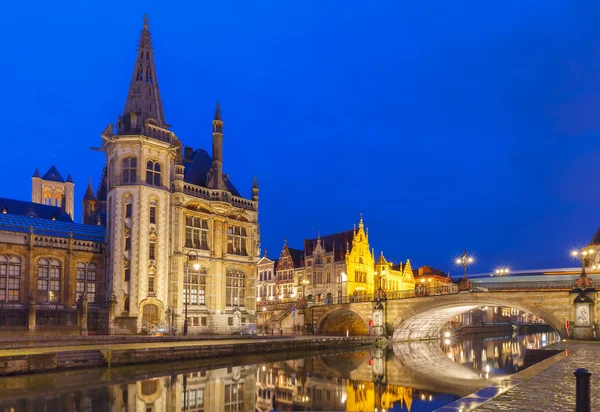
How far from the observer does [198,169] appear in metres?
55.8

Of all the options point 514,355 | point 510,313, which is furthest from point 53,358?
point 510,313

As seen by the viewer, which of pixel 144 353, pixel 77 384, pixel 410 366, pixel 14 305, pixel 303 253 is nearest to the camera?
pixel 77 384

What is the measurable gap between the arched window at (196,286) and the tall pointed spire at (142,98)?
44.1 feet

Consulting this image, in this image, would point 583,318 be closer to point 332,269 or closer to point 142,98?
point 142,98

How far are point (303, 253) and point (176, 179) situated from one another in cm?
4605

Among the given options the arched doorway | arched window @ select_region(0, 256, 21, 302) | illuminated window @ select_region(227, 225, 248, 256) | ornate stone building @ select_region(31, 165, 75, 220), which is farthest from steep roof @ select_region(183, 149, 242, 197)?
ornate stone building @ select_region(31, 165, 75, 220)

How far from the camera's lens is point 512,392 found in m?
15.0

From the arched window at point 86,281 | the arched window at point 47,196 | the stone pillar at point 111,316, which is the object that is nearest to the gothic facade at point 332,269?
the arched window at point 86,281

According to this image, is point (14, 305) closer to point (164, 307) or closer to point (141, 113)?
point (164, 307)

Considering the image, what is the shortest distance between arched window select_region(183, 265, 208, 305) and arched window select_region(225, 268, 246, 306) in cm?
303

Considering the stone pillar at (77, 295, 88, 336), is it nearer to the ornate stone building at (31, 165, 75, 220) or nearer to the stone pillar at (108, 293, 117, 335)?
the stone pillar at (108, 293, 117, 335)

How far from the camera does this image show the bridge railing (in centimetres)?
4556

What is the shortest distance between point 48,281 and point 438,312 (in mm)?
36659

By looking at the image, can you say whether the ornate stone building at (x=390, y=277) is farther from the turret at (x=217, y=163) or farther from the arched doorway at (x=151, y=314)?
the arched doorway at (x=151, y=314)
